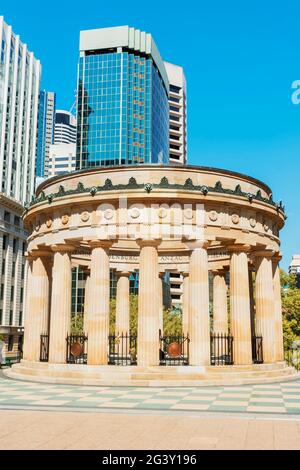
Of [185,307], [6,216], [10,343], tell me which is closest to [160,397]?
[185,307]

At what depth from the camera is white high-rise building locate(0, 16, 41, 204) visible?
157500 millimetres

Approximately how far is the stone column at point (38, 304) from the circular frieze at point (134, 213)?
8.55 meters

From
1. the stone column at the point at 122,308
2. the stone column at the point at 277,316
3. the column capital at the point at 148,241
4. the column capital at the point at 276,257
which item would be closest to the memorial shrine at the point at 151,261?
the column capital at the point at 148,241

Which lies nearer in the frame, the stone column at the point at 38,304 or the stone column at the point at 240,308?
the stone column at the point at 240,308

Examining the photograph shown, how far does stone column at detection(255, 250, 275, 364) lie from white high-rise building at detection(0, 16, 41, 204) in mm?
132120

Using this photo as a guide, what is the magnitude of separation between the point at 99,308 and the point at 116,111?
431 feet

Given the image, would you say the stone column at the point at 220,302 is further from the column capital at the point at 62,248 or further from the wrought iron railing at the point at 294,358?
the column capital at the point at 62,248

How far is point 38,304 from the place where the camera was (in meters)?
33.7

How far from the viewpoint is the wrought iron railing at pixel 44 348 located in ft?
109

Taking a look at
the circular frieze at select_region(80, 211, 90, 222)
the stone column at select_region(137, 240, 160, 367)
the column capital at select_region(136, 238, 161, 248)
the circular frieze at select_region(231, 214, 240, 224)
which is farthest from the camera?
the circular frieze at select_region(231, 214, 240, 224)

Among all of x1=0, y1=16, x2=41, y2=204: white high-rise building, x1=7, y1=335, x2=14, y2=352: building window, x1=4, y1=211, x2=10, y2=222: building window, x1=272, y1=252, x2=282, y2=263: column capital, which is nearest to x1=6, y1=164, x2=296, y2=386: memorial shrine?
x1=272, y1=252, x2=282, y2=263: column capital

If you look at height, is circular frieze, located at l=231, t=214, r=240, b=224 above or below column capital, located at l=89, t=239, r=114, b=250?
above

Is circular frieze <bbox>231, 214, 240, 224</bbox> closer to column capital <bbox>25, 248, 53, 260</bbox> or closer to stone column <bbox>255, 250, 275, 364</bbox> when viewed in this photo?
stone column <bbox>255, 250, 275, 364</bbox>
